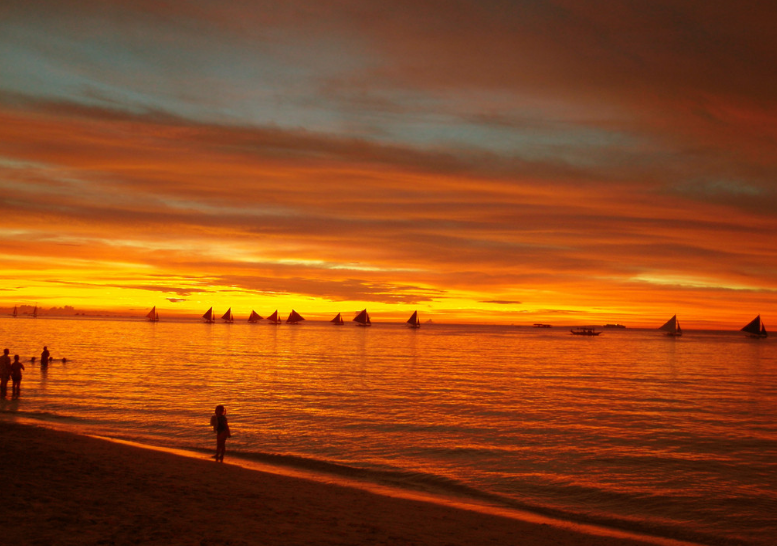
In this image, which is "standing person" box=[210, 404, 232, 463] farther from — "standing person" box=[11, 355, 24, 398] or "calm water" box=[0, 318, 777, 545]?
"standing person" box=[11, 355, 24, 398]

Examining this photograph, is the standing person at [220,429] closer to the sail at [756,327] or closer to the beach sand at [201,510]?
the beach sand at [201,510]

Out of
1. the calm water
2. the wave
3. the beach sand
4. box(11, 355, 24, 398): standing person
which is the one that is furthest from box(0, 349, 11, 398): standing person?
the wave

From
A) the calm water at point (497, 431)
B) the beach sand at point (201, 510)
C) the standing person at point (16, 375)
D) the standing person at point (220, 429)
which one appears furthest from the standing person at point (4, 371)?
the standing person at point (220, 429)

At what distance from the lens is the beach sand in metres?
10.1

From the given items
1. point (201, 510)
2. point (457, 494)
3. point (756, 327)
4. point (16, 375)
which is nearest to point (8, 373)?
point (16, 375)

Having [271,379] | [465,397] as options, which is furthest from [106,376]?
[465,397]

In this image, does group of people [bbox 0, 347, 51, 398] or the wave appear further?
group of people [bbox 0, 347, 51, 398]

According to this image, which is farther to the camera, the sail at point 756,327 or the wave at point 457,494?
the sail at point 756,327

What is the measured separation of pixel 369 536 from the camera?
11.2 m

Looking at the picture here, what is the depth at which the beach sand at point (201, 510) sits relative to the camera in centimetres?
1007

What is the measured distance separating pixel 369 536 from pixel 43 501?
21.2 ft

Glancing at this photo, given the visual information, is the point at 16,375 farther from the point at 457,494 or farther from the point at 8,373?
the point at 457,494

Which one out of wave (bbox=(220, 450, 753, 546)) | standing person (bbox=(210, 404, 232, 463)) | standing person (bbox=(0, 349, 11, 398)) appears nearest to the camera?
wave (bbox=(220, 450, 753, 546))

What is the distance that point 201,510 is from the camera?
1193 cm
